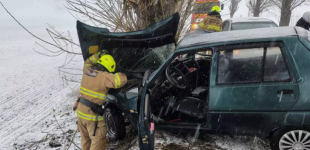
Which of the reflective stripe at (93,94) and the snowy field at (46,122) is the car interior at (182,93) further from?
the reflective stripe at (93,94)

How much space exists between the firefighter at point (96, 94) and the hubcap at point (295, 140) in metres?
2.18

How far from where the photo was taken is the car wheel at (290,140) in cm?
273

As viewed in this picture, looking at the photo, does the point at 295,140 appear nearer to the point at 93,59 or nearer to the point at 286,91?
the point at 286,91

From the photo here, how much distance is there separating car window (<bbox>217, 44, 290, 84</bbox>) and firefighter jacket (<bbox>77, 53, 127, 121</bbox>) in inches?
53.9

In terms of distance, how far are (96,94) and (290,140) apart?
2.58m

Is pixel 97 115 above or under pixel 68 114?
above

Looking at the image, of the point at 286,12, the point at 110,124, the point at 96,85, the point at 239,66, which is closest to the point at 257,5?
the point at 286,12

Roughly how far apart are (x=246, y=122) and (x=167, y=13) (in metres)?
3.17

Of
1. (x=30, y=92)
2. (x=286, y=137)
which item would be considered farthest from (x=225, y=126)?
(x=30, y=92)

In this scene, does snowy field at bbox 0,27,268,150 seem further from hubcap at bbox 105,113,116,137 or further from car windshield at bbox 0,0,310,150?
hubcap at bbox 105,113,116,137

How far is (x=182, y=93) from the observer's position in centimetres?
422

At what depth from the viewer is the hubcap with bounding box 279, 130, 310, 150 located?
8.95ft

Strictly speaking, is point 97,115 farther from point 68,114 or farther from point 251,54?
point 68,114

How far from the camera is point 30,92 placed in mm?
8367
